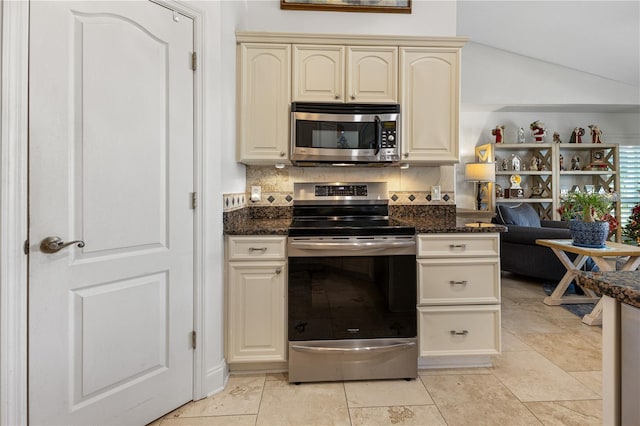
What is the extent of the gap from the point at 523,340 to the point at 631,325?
7.15 ft

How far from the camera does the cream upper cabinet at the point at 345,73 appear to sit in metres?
2.25

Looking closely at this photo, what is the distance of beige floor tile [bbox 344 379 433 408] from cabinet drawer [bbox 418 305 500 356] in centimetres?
22

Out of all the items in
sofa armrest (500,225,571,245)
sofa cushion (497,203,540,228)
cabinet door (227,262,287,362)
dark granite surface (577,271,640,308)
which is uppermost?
sofa cushion (497,203,540,228)

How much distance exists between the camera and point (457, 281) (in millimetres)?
2002

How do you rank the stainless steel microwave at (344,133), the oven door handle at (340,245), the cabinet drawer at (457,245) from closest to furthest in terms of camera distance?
the oven door handle at (340,245), the cabinet drawer at (457,245), the stainless steel microwave at (344,133)

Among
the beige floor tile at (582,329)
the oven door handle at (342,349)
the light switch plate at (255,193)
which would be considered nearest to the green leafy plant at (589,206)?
the beige floor tile at (582,329)

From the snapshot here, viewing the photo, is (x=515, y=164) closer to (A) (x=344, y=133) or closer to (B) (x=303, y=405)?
(A) (x=344, y=133)

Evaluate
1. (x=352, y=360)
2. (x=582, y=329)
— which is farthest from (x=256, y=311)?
(x=582, y=329)

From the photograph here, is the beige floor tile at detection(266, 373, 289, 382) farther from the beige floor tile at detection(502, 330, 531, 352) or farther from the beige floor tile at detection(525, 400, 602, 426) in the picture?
the beige floor tile at detection(502, 330, 531, 352)

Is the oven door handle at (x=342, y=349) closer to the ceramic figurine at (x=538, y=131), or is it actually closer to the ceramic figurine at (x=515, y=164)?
the ceramic figurine at (x=515, y=164)

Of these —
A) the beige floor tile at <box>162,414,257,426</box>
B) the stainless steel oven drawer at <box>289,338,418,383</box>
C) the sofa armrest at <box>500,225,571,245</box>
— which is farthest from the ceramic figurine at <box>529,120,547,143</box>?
the beige floor tile at <box>162,414,257,426</box>

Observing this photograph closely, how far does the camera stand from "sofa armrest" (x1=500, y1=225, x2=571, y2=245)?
353 cm

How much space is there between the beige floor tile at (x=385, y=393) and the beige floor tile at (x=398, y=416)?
0.13 ft

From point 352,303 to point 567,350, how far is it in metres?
1.63
